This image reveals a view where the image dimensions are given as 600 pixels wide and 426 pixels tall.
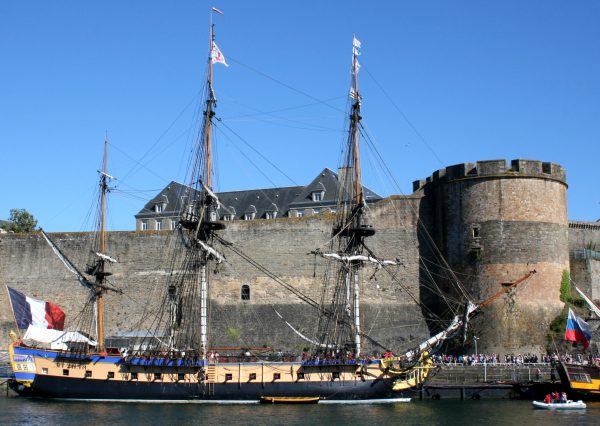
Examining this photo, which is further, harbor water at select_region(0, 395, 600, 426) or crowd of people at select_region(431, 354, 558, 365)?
crowd of people at select_region(431, 354, 558, 365)

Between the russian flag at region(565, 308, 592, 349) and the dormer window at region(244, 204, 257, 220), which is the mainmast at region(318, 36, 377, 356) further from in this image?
the dormer window at region(244, 204, 257, 220)

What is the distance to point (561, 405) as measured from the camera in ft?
112

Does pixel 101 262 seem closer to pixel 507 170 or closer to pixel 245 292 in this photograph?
pixel 245 292

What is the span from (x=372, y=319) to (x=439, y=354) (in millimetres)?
4111

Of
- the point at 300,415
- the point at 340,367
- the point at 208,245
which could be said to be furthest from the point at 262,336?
the point at 300,415

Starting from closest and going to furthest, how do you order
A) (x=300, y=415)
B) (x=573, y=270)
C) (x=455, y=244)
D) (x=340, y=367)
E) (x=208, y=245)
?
1. (x=300, y=415)
2. (x=340, y=367)
3. (x=208, y=245)
4. (x=455, y=244)
5. (x=573, y=270)

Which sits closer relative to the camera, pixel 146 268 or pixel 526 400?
pixel 526 400

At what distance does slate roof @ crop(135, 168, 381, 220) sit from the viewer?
70812 millimetres

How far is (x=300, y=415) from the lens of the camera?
32.6 metres

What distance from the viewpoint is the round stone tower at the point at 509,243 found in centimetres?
4241

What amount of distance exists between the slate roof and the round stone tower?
82.3 ft

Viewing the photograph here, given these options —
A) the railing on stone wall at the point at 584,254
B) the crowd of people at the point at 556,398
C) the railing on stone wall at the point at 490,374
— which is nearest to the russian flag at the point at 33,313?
the railing on stone wall at the point at 490,374

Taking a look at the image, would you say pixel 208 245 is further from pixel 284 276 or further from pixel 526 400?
pixel 526 400

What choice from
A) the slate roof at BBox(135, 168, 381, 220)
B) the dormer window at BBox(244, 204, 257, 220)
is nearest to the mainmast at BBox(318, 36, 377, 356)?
the slate roof at BBox(135, 168, 381, 220)
